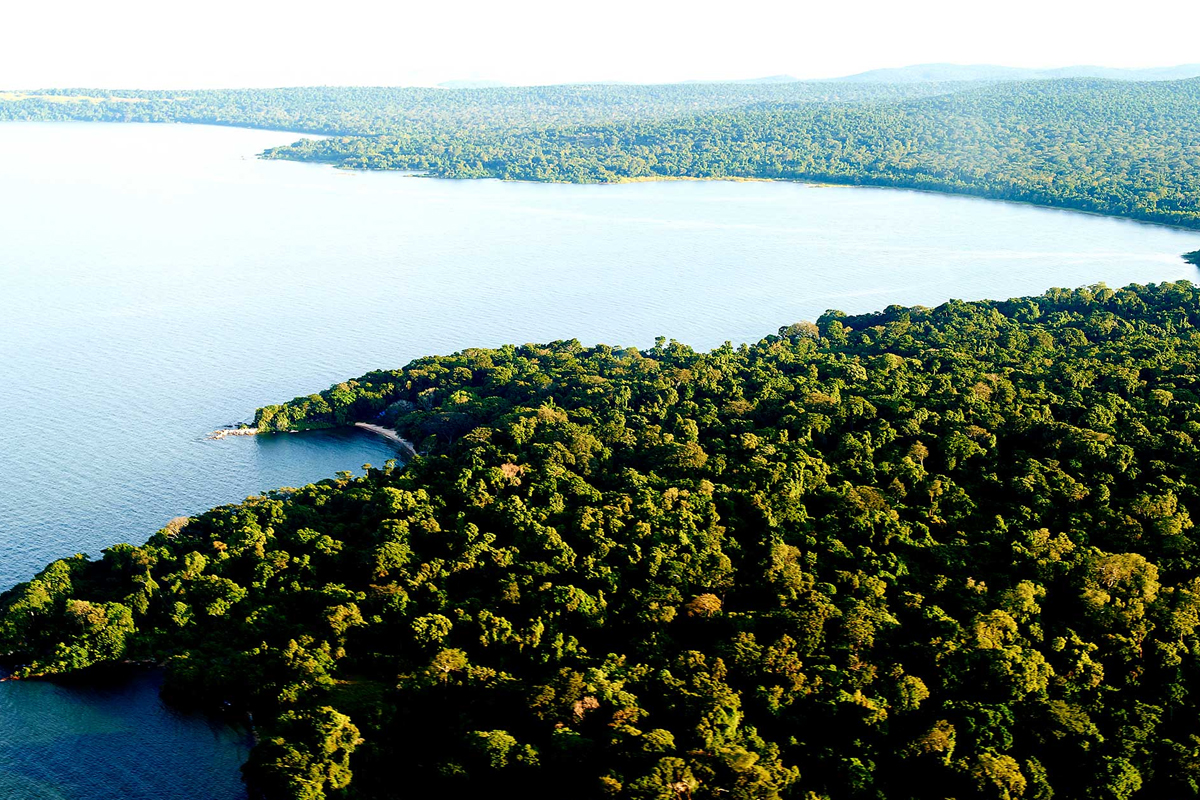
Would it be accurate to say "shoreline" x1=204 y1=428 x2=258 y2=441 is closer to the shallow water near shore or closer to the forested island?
the shallow water near shore

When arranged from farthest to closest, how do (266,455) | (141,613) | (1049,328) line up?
(1049,328)
(266,455)
(141,613)

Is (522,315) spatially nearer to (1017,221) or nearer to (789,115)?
(1017,221)

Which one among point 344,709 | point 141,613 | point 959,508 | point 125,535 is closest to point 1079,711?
point 959,508

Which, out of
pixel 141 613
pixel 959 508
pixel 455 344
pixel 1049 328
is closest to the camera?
pixel 141 613

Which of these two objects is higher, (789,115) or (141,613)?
(789,115)

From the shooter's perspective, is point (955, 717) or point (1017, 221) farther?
point (1017, 221)

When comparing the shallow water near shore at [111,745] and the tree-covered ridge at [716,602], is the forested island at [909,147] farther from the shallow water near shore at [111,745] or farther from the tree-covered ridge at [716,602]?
the shallow water near shore at [111,745]
